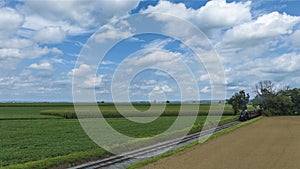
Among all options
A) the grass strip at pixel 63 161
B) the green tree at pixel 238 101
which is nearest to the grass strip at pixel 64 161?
the grass strip at pixel 63 161

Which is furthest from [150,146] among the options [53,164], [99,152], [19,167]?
[19,167]

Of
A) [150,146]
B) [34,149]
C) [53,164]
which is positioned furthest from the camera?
[150,146]

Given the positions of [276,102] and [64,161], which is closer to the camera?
[64,161]

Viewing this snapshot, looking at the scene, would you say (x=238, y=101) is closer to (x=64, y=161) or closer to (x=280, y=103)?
(x=280, y=103)

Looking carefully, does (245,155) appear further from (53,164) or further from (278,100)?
(278,100)

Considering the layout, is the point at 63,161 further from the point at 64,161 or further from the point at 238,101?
the point at 238,101

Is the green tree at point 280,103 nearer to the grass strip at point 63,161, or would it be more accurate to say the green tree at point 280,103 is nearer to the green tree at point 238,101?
the green tree at point 238,101

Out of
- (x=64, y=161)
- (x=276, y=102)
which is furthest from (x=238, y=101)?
(x=64, y=161)

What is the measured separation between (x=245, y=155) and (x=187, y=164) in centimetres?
370

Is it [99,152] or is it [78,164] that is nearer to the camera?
[78,164]

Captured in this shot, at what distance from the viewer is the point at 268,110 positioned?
71.3 metres

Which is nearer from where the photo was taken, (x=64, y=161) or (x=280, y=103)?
(x=64, y=161)

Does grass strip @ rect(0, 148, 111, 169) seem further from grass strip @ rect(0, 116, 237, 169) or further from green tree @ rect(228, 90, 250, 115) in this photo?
green tree @ rect(228, 90, 250, 115)

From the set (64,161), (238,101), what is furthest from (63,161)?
(238,101)
